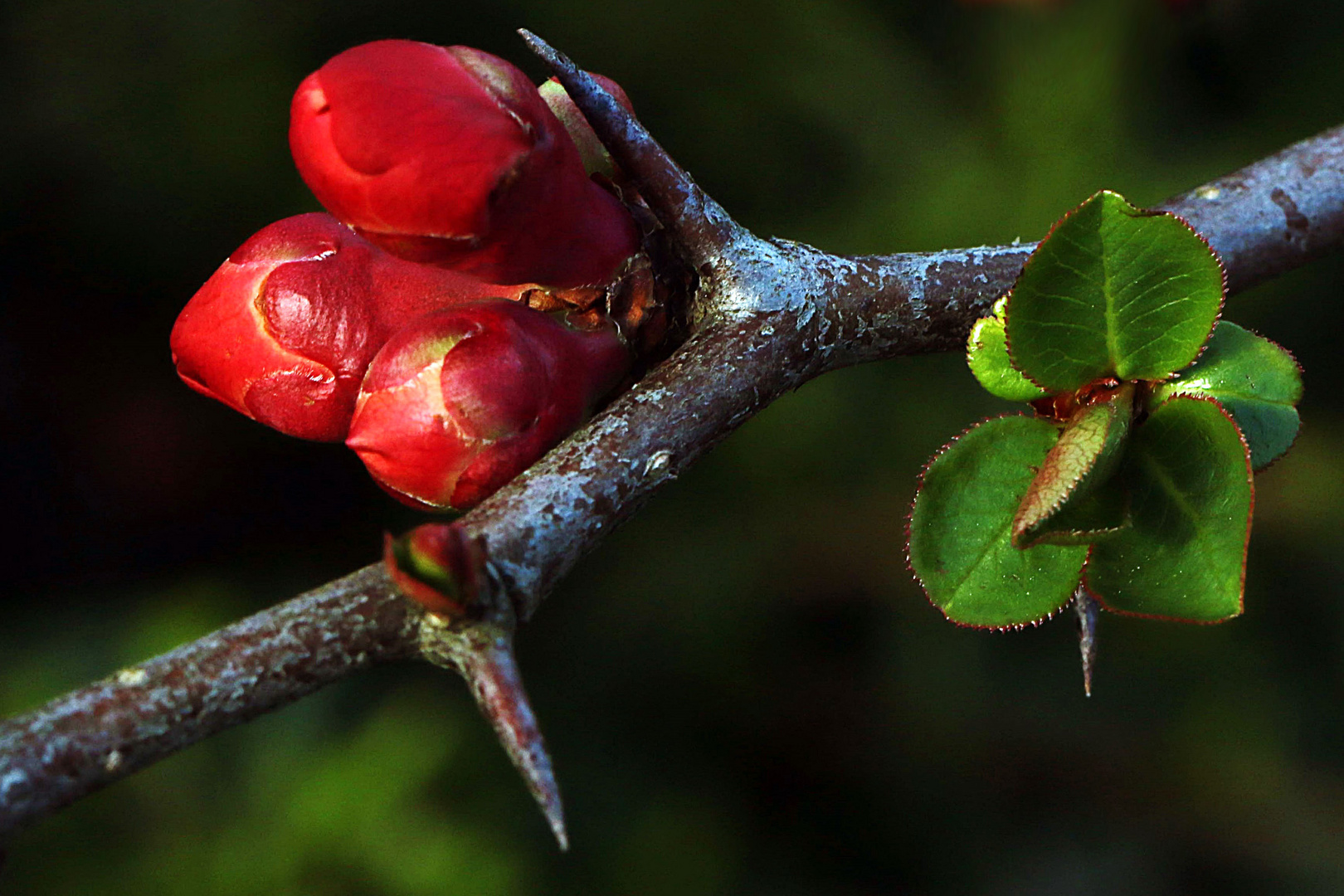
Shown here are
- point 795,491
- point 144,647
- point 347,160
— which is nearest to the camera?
point 347,160

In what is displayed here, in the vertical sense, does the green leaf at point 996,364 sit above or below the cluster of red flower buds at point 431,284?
below

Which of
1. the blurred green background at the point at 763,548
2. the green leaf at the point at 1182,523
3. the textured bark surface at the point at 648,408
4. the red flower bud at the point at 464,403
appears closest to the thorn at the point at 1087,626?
the green leaf at the point at 1182,523

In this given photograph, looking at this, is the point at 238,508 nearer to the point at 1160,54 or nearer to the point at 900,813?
the point at 900,813

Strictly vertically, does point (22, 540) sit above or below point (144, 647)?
above

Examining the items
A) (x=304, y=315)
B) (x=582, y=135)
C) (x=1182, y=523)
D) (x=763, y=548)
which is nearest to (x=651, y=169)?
(x=582, y=135)

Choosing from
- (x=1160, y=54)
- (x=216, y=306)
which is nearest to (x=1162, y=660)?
(x=1160, y=54)

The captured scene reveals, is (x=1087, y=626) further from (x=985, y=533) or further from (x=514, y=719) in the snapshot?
(x=514, y=719)

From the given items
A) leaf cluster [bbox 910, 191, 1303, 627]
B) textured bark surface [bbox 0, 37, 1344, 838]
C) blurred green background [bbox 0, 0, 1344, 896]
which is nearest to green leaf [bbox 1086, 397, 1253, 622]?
leaf cluster [bbox 910, 191, 1303, 627]

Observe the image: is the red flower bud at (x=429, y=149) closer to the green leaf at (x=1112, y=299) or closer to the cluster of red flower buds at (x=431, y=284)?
the cluster of red flower buds at (x=431, y=284)
